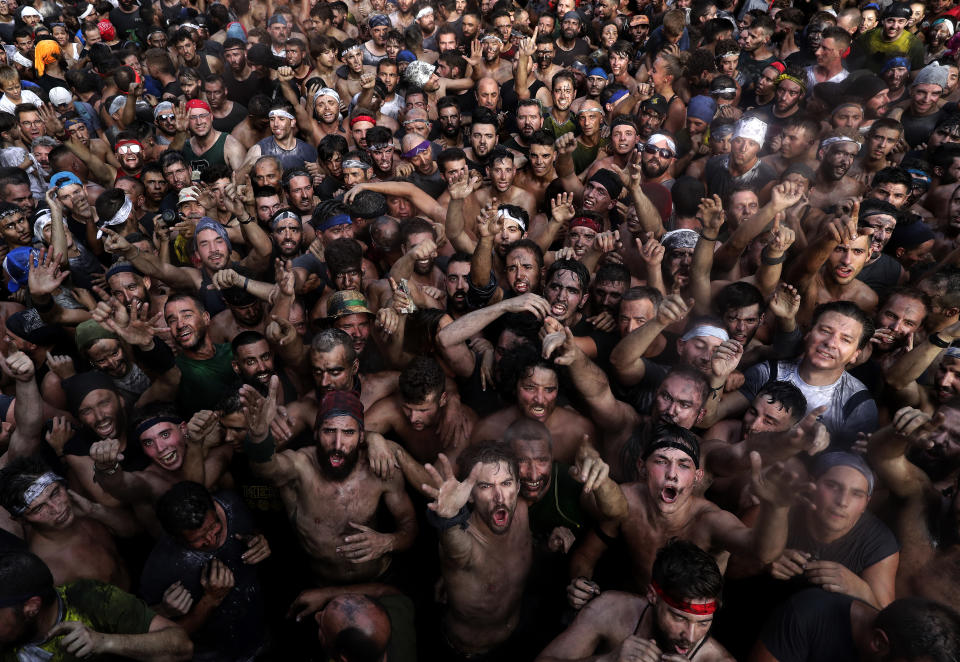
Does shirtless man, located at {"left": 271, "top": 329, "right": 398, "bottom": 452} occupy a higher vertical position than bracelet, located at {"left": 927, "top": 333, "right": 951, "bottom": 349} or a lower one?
lower

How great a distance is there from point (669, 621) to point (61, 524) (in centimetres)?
364

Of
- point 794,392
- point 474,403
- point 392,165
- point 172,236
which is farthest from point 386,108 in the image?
point 794,392

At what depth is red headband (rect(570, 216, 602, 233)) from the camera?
600 cm

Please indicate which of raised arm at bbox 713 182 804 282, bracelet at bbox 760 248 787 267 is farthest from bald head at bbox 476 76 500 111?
bracelet at bbox 760 248 787 267

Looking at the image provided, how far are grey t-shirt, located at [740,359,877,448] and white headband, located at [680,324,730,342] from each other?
0.45m

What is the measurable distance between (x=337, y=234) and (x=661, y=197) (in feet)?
11.9

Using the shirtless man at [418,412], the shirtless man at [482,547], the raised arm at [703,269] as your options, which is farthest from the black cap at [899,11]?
the shirtless man at [482,547]

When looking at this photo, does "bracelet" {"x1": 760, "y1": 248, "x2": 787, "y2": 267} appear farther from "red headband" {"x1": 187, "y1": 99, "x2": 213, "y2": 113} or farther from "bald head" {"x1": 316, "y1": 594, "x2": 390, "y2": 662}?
"red headband" {"x1": 187, "y1": 99, "x2": 213, "y2": 113}

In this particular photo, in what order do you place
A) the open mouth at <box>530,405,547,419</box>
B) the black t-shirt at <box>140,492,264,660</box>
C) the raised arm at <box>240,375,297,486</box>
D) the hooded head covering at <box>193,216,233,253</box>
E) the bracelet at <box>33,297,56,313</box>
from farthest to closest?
the hooded head covering at <box>193,216,233,253</box>, the bracelet at <box>33,297,56,313</box>, the open mouth at <box>530,405,547,419</box>, the black t-shirt at <box>140,492,264,660</box>, the raised arm at <box>240,375,297,486</box>

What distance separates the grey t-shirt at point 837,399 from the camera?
4.20m

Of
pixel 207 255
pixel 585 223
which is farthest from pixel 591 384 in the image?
pixel 207 255

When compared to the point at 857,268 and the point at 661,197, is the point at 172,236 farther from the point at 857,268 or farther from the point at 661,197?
the point at 857,268

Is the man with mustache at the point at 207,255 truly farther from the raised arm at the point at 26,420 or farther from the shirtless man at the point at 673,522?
the shirtless man at the point at 673,522

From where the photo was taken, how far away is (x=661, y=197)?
6773 mm
